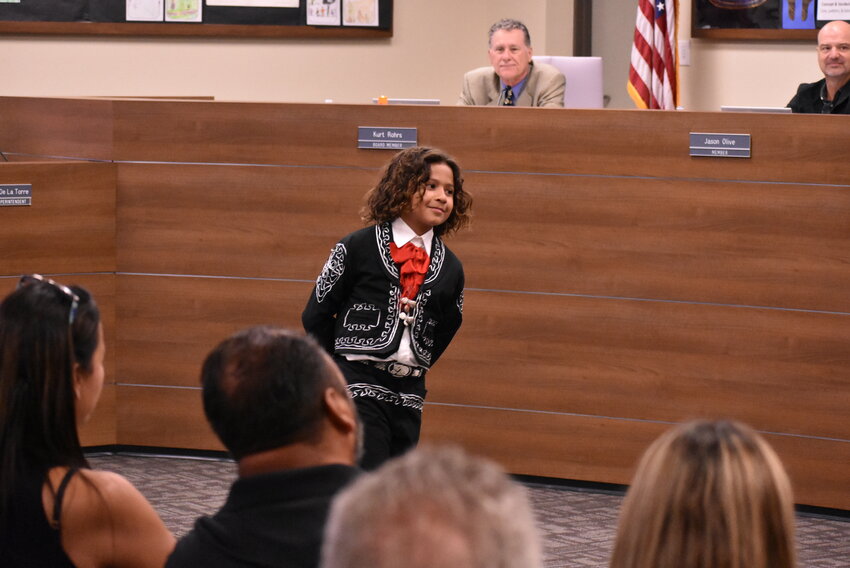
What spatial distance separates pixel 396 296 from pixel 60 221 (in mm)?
2513

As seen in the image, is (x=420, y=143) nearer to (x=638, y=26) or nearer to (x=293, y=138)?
(x=293, y=138)

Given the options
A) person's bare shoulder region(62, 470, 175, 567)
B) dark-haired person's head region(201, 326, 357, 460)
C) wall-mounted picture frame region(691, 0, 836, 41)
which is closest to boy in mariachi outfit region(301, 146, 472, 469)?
person's bare shoulder region(62, 470, 175, 567)

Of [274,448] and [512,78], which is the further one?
[512,78]

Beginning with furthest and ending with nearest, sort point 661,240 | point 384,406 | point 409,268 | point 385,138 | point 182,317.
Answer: point 182,317 < point 385,138 < point 661,240 < point 409,268 < point 384,406

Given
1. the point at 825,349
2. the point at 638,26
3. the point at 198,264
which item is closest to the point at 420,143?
the point at 198,264

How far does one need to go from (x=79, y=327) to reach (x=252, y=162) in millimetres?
3858

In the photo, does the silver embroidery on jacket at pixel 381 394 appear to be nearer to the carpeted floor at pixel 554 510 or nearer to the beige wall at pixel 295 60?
the carpeted floor at pixel 554 510

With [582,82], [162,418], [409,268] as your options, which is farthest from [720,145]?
[162,418]

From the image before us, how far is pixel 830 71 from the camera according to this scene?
5973 mm

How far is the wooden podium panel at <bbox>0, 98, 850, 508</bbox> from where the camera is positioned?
5.24 metres

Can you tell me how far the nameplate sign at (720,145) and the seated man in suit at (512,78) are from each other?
140 cm

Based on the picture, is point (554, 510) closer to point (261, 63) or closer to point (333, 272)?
point (333, 272)

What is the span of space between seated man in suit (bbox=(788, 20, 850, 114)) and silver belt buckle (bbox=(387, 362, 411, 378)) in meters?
2.91

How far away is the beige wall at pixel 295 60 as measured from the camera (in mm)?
9008
